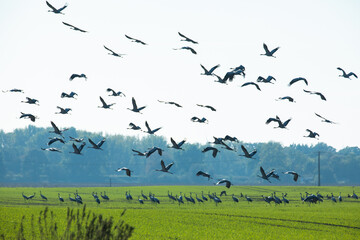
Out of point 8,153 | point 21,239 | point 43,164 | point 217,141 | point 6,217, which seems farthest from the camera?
point 8,153

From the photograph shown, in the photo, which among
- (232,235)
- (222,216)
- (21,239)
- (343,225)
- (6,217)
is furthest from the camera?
(222,216)

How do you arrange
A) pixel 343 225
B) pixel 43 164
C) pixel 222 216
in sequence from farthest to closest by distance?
1. pixel 43 164
2. pixel 222 216
3. pixel 343 225

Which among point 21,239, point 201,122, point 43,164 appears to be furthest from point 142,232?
point 43,164

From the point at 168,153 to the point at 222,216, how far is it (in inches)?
5960

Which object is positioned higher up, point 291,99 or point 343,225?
point 291,99

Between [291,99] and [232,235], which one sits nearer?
[291,99]

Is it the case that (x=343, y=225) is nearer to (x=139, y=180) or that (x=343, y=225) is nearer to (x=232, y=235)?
(x=232, y=235)

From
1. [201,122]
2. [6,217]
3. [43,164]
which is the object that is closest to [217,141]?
[201,122]

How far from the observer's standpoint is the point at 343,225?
1501 inches

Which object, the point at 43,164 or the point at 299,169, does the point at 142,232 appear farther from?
the point at 299,169

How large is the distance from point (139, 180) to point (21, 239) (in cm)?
18400

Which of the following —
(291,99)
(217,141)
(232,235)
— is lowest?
(232,235)

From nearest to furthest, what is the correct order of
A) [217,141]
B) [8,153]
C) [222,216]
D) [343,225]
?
[217,141], [343,225], [222,216], [8,153]

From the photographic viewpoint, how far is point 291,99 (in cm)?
2686
